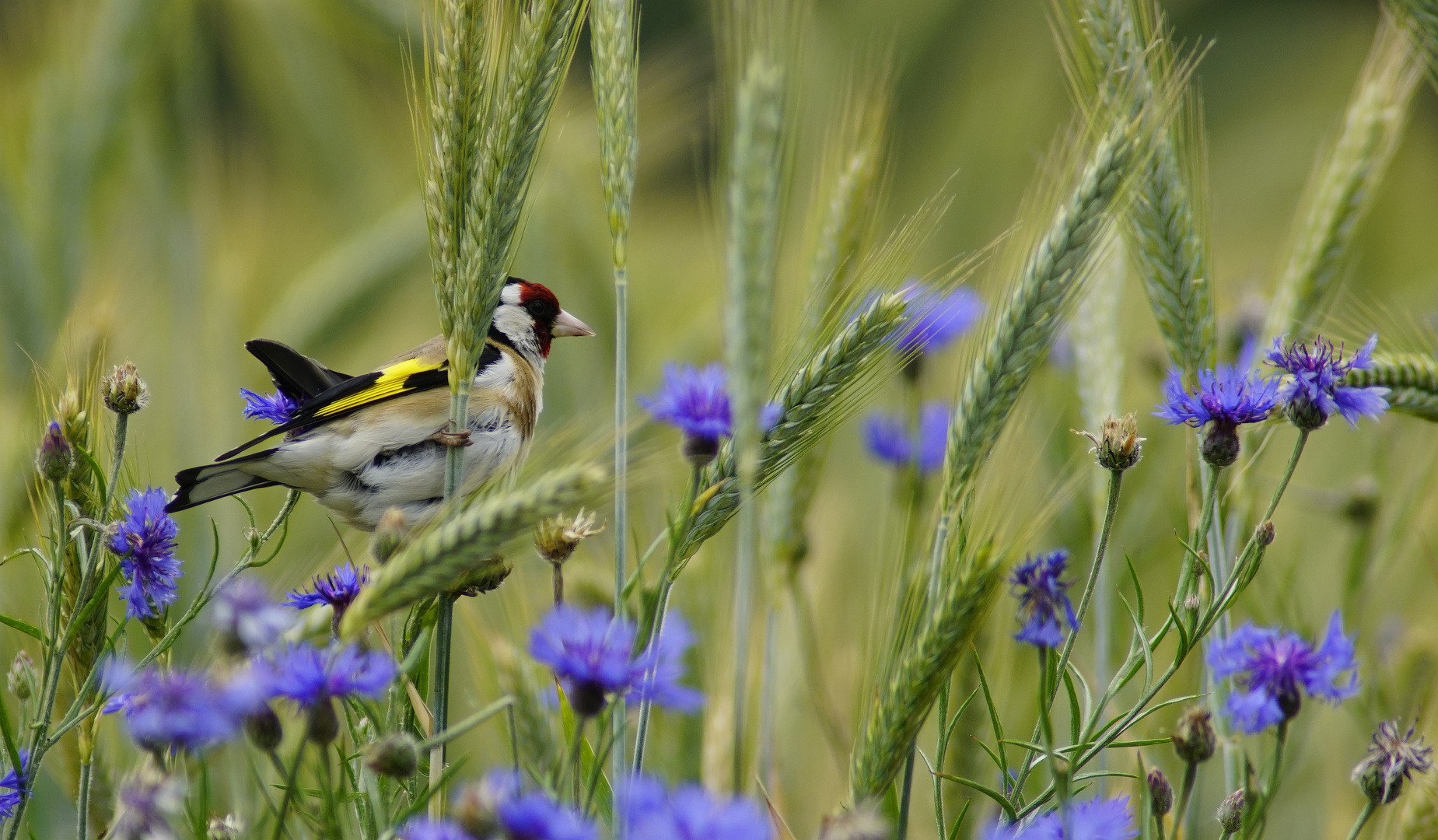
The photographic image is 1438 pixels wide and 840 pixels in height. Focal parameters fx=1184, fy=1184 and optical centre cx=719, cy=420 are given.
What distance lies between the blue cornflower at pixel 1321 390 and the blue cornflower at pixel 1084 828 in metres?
0.50

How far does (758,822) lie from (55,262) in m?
2.66

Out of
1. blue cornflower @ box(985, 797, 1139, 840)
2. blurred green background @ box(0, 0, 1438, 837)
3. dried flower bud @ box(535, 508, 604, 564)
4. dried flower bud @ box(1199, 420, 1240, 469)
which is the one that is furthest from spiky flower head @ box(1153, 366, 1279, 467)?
dried flower bud @ box(535, 508, 604, 564)

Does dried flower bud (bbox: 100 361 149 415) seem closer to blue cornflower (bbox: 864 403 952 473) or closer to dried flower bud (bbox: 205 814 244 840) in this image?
dried flower bud (bbox: 205 814 244 840)

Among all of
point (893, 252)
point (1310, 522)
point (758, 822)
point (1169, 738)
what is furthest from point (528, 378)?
point (1310, 522)

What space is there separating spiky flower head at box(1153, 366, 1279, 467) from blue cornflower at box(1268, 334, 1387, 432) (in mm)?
29

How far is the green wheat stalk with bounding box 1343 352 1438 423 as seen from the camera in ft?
4.93

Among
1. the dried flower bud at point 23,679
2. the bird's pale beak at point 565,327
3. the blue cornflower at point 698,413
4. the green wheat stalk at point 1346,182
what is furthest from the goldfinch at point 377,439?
the green wheat stalk at point 1346,182

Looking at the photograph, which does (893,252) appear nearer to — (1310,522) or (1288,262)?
(1288,262)

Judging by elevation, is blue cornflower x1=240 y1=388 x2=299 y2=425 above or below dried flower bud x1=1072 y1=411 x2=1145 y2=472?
above

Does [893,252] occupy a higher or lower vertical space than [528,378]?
lower

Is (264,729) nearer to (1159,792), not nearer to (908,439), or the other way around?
(1159,792)

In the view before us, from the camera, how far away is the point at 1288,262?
1.89 metres

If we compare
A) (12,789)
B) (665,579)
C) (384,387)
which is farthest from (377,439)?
(665,579)

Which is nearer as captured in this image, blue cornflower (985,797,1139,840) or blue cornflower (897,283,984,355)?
blue cornflower (985,797,1139,840)
